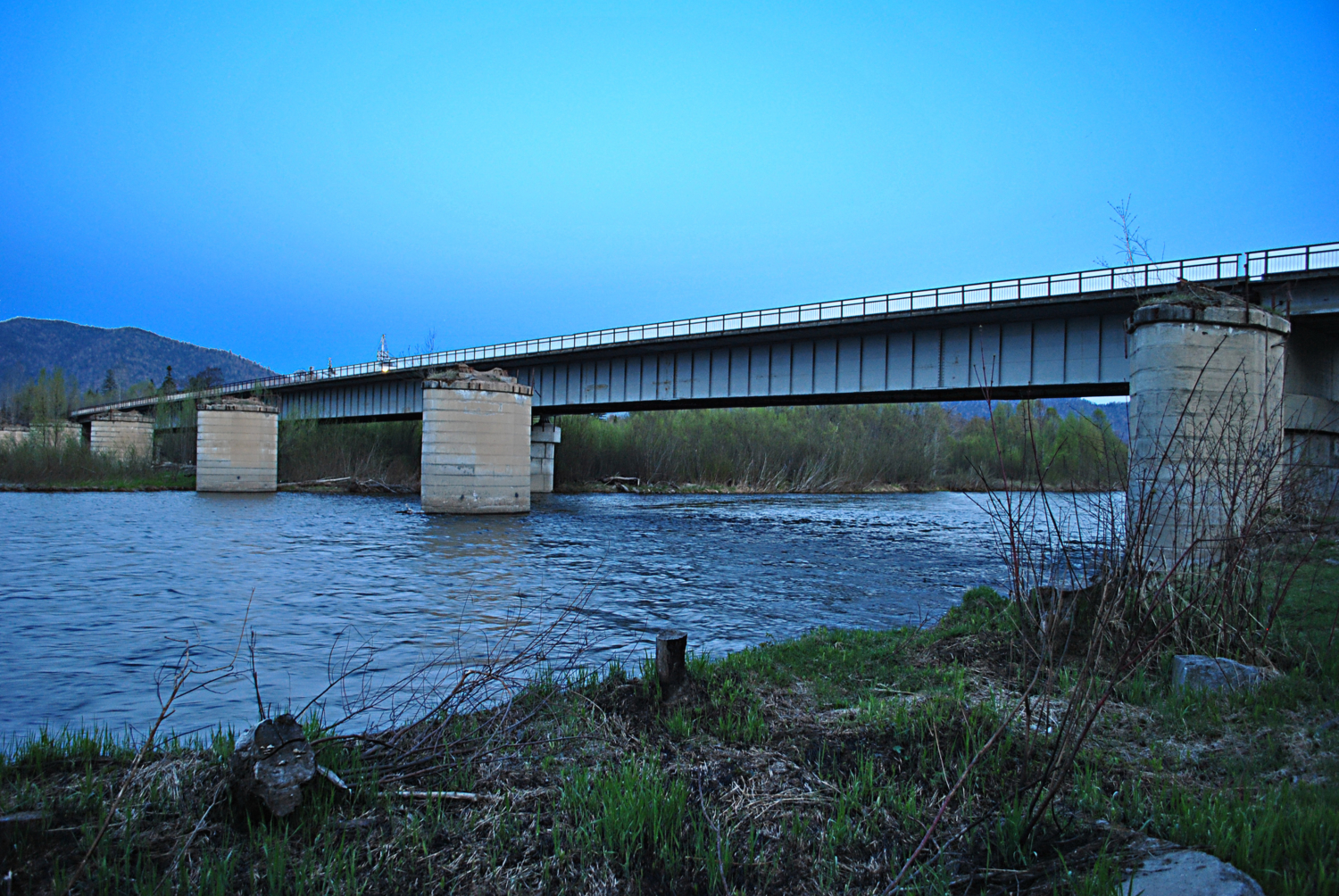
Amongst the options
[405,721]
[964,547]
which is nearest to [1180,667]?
[405,721]

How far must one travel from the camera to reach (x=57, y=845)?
4.06m

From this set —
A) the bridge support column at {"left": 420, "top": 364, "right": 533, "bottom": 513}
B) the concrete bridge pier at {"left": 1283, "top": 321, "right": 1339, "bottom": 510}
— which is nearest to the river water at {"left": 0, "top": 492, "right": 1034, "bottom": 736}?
the bridge support column at {"left": 420, "top": 364, "right": 533, "bottom": 513}

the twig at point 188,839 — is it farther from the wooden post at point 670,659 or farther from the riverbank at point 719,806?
the wooden post at point 670,659

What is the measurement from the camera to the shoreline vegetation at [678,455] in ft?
202

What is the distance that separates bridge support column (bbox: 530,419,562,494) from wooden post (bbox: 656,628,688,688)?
5260 cm

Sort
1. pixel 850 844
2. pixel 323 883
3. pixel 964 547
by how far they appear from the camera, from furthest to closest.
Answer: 1. pixel 964 547
2. pixel 850 844
3. pixel 323 883

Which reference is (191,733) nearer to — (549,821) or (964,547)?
(549,821)

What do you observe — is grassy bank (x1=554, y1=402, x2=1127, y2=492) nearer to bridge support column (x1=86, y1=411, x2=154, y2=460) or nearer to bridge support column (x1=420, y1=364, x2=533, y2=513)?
bridge support column (x1=420, y1=364, x2=533, y2=513)

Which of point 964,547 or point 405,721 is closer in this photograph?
point 405,721

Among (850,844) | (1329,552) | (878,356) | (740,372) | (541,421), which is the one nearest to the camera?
(850,844)

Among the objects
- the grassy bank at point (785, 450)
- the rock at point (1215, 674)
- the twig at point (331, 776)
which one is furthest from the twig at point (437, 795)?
the grassy bank at point (785, 450)

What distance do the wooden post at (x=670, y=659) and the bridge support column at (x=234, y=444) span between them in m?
55.2

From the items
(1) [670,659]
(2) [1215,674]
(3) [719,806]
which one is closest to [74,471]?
(1) [670,659]

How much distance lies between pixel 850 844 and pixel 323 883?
2.82 meters
